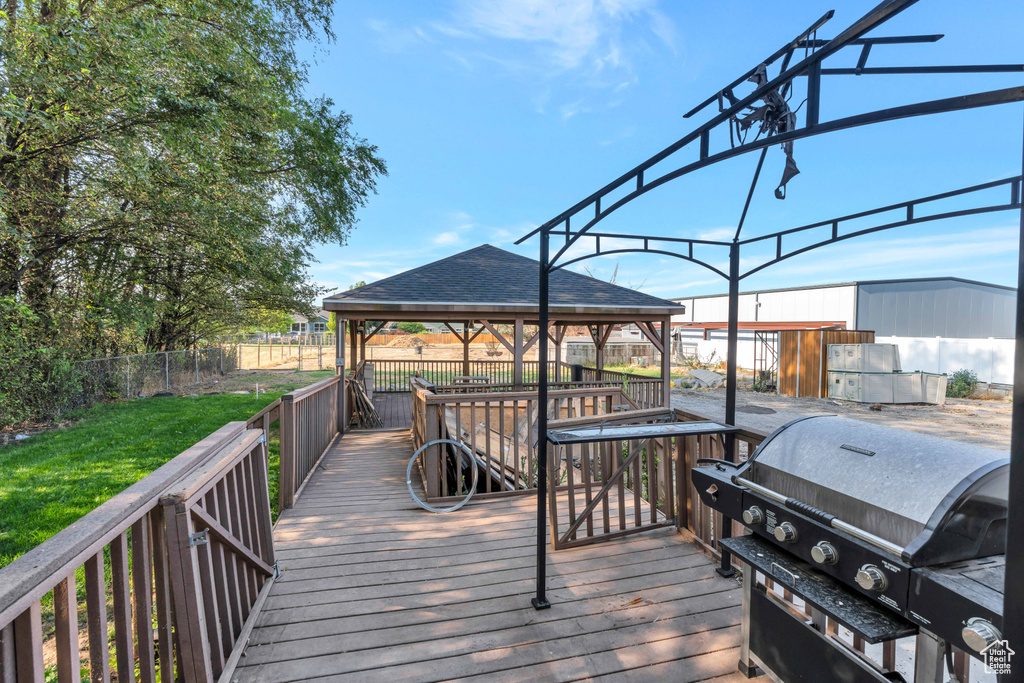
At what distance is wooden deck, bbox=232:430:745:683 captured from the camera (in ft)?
6.51

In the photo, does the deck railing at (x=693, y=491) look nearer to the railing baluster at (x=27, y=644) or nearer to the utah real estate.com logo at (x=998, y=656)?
the utah real estate.com logo at (x=998, y=656)

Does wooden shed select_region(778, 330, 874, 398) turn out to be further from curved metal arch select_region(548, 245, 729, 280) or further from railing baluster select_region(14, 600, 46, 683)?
railing baluster select_region(14, 600, 46, 683)

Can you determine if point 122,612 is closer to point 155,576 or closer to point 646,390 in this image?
point 155,576

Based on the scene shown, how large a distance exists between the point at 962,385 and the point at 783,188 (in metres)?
18.3

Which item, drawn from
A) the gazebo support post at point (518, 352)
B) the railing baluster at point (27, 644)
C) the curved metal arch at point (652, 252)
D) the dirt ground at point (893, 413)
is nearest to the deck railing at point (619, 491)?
the curved metal arch at point (652, 252)

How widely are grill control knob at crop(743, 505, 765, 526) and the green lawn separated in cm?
438

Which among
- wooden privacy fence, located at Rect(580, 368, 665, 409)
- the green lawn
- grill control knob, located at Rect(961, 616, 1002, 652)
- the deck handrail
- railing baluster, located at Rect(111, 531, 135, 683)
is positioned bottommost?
the green lawn

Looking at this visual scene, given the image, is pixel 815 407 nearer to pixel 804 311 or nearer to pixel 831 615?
pixel 804 311

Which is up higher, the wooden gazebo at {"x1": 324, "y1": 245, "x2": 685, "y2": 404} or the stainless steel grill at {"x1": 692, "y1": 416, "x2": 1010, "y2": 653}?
the wooden gazebo at {"x1": 324, "y1": 245, "x2": 685, "y2": 404}

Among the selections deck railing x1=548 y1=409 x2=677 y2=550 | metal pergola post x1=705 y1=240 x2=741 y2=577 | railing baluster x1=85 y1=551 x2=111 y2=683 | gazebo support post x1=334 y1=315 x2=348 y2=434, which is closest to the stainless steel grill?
metal pergola post x1=705 y1=240 x2=741 y2=577

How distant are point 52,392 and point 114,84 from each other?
5.68m

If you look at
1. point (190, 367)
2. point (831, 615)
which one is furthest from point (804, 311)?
point (190, 367)

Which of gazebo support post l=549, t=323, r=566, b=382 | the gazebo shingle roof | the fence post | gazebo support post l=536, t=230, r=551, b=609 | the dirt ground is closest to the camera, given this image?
gazebo support post l=536, t=230, r=551, b=609

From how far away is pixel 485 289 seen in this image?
28.9ft
